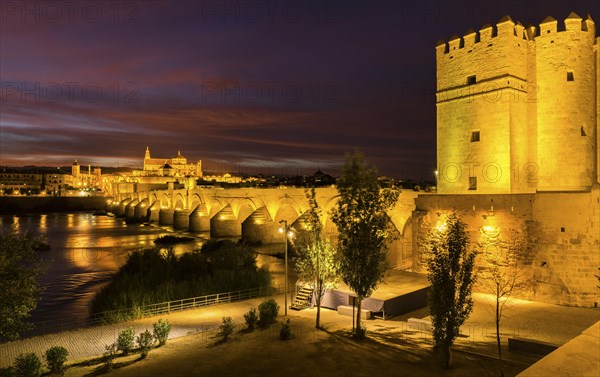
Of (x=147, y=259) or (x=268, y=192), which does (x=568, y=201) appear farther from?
(x=268, y=192)

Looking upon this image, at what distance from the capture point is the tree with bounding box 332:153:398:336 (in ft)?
42.0

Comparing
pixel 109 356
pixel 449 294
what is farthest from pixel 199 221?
pixel 449 294

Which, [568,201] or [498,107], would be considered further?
[498,107]

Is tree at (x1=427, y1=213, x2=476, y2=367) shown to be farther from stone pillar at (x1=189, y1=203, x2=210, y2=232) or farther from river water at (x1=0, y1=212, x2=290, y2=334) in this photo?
stone pillar at (x1=189, y1=203, x2=210, y2=232)

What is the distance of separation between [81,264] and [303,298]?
930 inches

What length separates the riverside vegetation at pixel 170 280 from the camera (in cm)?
1808

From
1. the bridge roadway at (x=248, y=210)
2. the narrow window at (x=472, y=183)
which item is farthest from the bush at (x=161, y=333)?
the bridge roadway at (x=248, y=210)

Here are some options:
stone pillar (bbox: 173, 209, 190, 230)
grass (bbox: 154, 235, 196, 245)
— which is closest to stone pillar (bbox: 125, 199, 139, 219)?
stone pillar (bbox: 173, 209, 190, 230)

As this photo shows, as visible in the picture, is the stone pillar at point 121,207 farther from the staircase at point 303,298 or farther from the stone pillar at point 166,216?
the staircase at point 303,298

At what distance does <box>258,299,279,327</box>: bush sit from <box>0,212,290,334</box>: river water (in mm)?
5890

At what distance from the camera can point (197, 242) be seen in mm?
45406

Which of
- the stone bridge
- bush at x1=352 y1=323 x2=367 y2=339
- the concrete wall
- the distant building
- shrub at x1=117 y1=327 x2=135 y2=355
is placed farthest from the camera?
the distant building

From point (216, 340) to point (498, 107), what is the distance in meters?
14.0

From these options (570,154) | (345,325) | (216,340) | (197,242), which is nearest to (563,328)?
(345,325)
